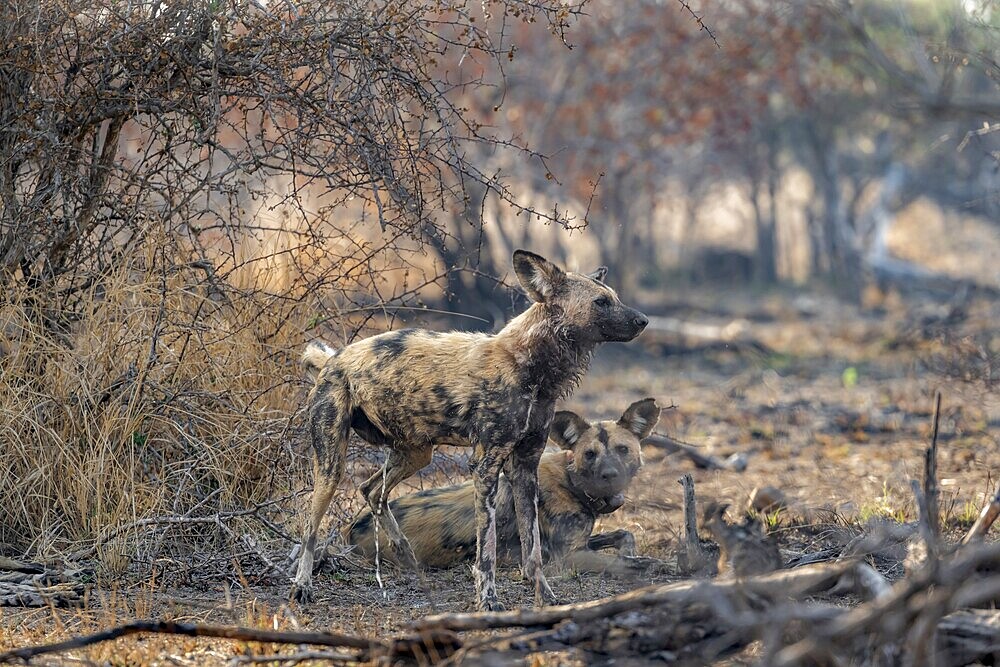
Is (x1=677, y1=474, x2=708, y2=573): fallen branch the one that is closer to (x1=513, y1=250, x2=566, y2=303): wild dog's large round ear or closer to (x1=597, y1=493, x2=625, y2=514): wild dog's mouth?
(x1=597, y1=493, x2=625, y2=514): wild dog's mouth

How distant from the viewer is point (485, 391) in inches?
191

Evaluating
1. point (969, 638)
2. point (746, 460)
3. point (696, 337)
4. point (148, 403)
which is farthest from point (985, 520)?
point (696, 337)

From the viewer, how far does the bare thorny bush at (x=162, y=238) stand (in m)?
5.52

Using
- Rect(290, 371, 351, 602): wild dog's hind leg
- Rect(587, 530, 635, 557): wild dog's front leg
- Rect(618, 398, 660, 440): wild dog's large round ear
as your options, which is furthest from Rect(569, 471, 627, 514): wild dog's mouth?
Rect(290, 371, 351, 602): wild dog's hind leg

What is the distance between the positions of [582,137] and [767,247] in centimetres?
831

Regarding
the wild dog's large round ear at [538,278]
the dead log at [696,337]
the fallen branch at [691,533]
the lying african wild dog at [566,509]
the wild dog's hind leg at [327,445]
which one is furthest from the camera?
the dead log at [696,337]

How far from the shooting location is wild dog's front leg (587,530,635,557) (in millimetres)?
5812

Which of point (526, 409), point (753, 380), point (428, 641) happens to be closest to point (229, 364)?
point (526, 409)

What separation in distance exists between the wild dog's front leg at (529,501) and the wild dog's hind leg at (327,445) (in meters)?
0.70

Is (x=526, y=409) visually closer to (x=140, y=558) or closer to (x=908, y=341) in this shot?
(x=140, y=558)

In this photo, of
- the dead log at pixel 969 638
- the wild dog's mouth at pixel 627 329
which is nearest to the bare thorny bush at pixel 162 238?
the wild dog's mouth at pixel 627 329

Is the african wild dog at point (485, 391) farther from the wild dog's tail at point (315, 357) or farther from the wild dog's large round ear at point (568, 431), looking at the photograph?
the wild dog's large round ear at point (568, 431)

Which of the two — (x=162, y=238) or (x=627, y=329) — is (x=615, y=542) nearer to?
(x=627, y=329)

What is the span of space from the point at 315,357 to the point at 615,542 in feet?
5.33
